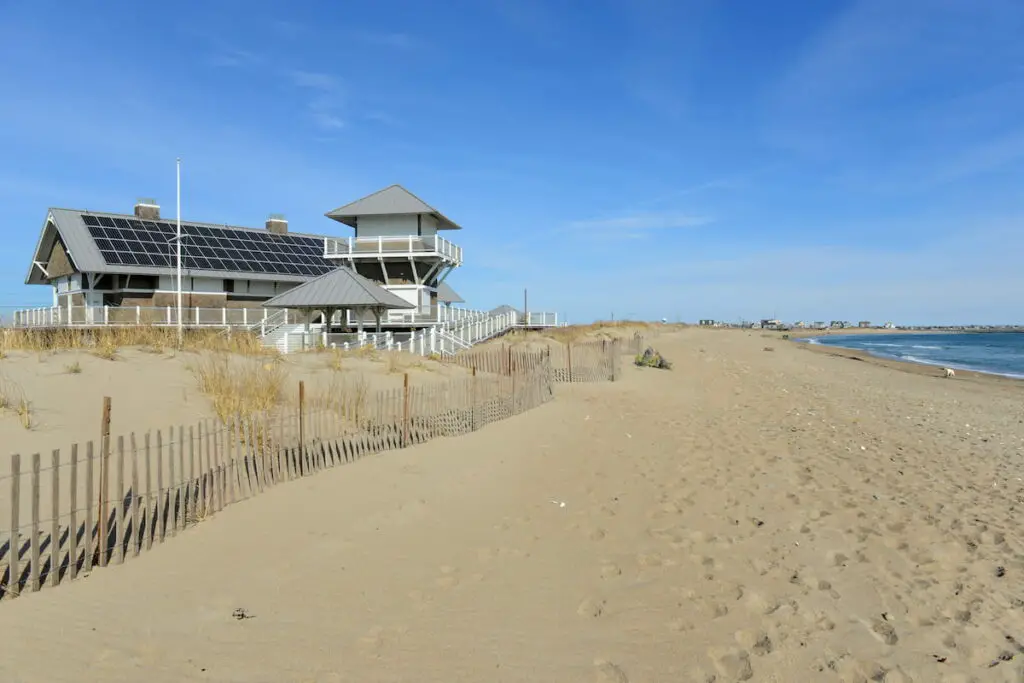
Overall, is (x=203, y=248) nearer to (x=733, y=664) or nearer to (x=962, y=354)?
(x=733, y=664)

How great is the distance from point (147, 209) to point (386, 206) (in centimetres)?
1517

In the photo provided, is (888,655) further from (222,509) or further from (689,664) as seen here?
(222,509)

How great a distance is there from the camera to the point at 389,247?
33094 millimetres

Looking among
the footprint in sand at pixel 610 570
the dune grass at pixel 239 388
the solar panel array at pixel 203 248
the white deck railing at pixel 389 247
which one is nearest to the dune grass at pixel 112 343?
the dune grass at pixel 239 388

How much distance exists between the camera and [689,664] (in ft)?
13.6

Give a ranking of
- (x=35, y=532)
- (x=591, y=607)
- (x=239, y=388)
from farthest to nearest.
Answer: (x=239, y=388) → (x=591, y=607) → (x=35, y=532)

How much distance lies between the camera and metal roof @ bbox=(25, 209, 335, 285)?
2986 centimetres

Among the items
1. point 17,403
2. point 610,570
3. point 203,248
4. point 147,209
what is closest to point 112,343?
point 17,403

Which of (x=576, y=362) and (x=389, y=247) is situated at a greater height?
(x=389, y=247)

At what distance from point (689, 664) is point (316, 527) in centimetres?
416

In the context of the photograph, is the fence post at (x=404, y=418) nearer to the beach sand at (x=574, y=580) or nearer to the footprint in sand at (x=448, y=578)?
the beach sand at (x=574, y=580)

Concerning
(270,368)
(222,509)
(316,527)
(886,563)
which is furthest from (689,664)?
(270,368)

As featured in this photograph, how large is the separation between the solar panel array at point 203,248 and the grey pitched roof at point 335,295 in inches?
469

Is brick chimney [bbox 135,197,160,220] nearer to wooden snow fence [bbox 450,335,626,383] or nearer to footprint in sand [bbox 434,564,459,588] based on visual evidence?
wooden snow fence [bbox 450,335,626,383]
